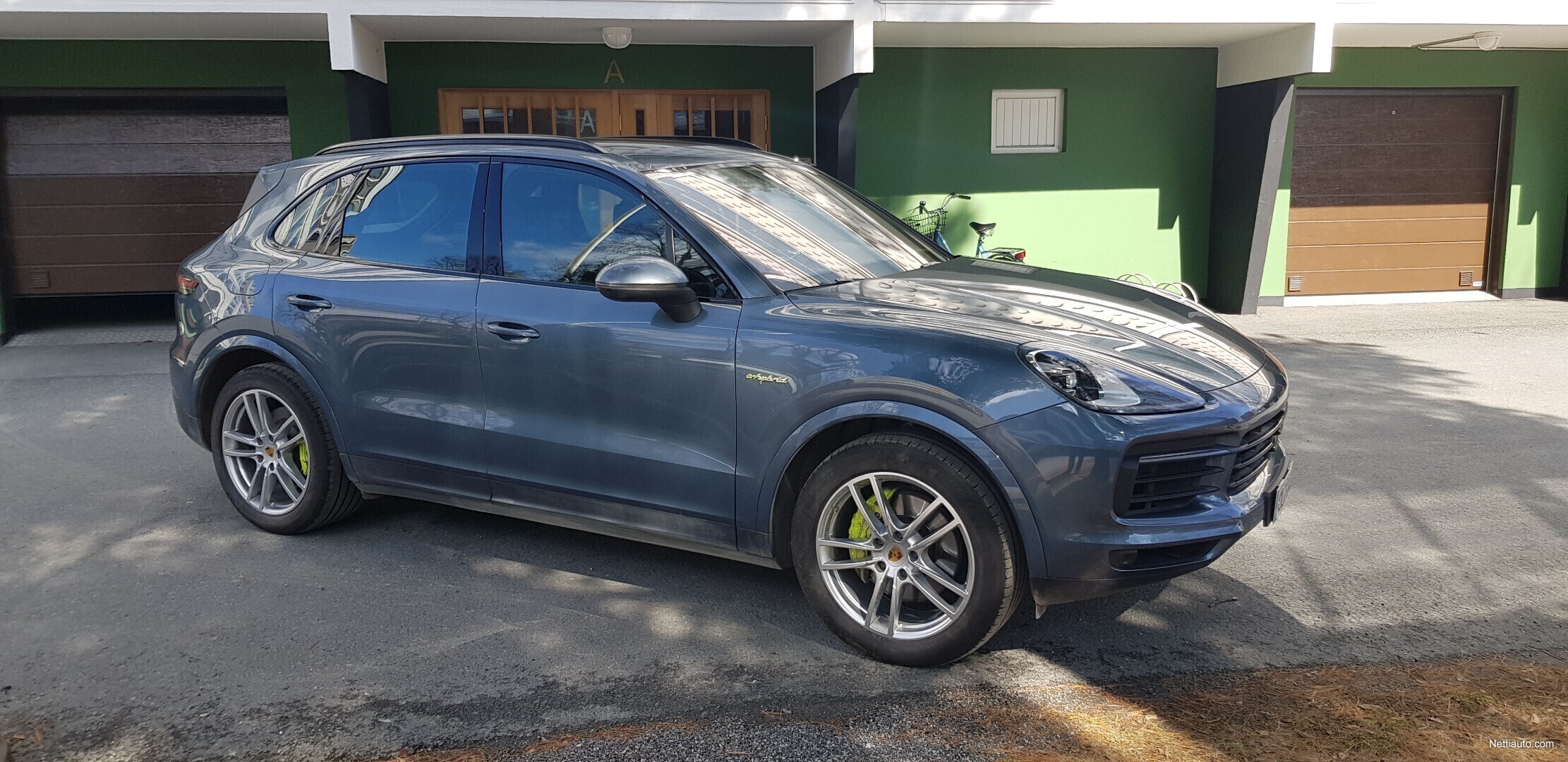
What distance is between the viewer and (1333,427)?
7141mm

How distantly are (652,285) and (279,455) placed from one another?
2.28m

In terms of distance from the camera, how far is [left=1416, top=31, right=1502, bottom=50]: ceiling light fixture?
11766mm

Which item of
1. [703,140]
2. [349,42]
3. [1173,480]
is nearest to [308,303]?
[703,140]

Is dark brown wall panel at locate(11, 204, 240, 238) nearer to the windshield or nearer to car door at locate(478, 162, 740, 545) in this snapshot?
car door at locate(478, 162, 740, 545)

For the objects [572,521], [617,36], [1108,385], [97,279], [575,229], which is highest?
[617,36]

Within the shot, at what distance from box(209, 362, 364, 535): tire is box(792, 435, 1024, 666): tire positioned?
230 cm

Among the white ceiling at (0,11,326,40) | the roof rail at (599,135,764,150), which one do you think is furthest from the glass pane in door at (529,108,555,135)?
the roof rail at (599,135,764,150)

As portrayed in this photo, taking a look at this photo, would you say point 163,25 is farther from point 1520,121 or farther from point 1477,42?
point 1520,121

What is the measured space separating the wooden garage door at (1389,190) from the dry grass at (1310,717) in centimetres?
1015

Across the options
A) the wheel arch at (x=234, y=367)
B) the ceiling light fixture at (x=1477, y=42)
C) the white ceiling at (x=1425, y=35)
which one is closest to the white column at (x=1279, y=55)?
the white ceiling at (x=1425, y=35)

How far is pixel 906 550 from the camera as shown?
383 cm

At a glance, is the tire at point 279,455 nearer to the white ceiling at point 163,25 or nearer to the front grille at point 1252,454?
the front grille at point 1252,454

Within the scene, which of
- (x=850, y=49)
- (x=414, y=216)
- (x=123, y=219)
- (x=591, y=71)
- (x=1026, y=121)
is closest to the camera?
(x=414, y=216)

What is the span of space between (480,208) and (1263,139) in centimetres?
945
